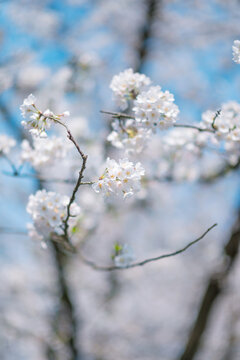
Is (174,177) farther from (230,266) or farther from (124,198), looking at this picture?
(124,198)

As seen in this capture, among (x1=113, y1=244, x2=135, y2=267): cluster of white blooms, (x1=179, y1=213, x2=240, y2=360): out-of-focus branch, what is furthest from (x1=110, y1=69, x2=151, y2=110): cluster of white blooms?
(x1=179, y1=213, x2=240, y2=360): out-of-focus branch

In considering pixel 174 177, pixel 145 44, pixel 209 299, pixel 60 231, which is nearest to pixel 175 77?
pixel 145 44

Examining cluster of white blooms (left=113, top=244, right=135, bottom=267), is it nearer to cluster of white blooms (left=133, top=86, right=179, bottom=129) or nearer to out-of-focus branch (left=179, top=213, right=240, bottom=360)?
cluster of white blooms (left=133, top=86, right=179, bottom=129)

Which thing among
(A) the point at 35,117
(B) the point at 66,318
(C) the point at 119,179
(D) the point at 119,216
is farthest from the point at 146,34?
(B) the point at 66,318

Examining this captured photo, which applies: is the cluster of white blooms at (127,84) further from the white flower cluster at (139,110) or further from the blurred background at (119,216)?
the blurred background at (119,216)

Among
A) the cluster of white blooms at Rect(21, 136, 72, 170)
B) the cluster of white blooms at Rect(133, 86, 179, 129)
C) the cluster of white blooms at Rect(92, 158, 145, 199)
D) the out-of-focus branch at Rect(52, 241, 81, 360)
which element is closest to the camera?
the cluster of white blooms at Rect(92, 158, 145, 199)
